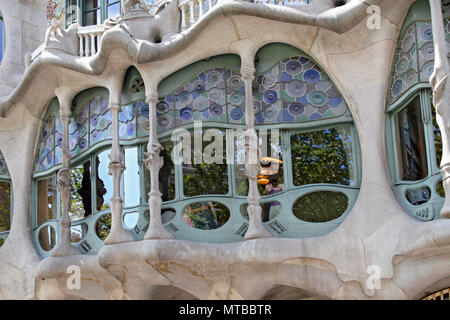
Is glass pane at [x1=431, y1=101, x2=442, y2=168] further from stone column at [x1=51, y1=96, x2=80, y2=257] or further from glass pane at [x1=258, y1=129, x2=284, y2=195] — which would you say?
stone column at [x1=51, y1=96, x2=80, y2=257]

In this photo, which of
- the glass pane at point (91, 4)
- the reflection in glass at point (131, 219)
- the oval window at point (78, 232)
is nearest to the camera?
the reflection in glass at point (131, 219)

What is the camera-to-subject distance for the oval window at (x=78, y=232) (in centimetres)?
1384

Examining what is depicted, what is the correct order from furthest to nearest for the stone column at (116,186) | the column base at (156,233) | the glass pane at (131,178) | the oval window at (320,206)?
the glass pane at (131,178)
the stone column at (116,186)
the column base at (156,233)
the oval window at (320,206)

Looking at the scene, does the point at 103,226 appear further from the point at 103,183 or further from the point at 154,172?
the point at 154,172

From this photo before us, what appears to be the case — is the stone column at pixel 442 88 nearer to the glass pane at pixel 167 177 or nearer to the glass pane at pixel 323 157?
the glass pane at pixel 323 157

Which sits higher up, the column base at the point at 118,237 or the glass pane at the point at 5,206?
the glass pane at the point at 5,206

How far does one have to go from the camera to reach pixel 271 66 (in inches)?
495

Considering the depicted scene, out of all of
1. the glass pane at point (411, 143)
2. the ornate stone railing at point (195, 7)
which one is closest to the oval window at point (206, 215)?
the glass pane at point (411, 143)

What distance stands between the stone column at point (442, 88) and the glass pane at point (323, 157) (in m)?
1.93

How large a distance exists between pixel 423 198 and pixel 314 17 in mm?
3155

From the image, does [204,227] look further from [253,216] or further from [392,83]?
[392,83]

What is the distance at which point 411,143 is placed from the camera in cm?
1142

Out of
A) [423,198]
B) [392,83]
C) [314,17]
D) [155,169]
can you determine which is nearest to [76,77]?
[155,169]

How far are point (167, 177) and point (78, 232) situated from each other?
219 centimetres
